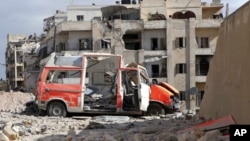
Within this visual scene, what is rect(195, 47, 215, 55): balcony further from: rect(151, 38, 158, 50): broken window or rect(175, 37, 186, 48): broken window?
rect(151, 38, 158, 50): broken window

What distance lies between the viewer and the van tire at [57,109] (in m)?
19.1

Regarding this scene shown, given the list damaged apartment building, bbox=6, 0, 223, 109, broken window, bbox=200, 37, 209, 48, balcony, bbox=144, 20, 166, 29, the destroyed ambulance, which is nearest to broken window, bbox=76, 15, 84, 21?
damaged apartment building, bbox=6, 0, 223, 109

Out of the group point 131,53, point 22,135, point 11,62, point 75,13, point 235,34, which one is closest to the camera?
point 235,34

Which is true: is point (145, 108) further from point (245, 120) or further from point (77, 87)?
point (245, 120)

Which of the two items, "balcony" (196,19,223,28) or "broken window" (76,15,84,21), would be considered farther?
"broken window" (76,15,84,21)

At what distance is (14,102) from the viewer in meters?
25.4

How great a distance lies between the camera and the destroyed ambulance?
19.0m

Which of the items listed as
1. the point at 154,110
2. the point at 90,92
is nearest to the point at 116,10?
the point at 90,92

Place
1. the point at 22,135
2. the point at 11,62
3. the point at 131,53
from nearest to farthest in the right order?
the point at 22,135 < the point at 131,53 < the point at 11,62

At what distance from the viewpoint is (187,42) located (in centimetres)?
4756

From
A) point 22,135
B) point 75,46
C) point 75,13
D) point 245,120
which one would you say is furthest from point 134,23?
point 245,120

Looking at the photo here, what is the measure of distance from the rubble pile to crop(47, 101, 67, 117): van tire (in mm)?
2700

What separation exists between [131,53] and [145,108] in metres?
28.3

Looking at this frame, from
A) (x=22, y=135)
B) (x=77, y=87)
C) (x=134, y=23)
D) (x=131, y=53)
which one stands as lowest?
(x=22, y=135)
